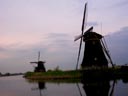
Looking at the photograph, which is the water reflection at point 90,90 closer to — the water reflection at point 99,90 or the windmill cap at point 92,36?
the water reflection at point 99,90

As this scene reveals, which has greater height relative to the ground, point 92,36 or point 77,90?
point 92,36

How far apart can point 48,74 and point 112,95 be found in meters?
34.4

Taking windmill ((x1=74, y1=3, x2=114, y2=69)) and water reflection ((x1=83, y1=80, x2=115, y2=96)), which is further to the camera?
windmill ((x1=74, y1=3, x2=114, y2=69))

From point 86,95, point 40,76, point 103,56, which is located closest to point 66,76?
point 103,56

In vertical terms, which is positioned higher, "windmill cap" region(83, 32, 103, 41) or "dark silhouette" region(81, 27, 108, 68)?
"windmill cap" region(83, 32, 103, 41)

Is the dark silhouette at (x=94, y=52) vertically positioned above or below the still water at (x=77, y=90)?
above

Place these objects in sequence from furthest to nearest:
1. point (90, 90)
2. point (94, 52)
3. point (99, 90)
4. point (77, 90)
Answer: point (94, 52)
point (77, 90)
point (90, 90)
point (99, 90)

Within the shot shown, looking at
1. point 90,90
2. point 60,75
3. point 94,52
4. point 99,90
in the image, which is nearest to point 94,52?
point 94,52

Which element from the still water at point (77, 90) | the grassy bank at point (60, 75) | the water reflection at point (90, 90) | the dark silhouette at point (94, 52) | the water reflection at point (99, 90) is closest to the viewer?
the water reflection at point (99, 90)

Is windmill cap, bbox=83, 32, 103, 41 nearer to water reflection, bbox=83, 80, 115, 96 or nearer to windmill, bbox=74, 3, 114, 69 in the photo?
windmill, bbox=74, 3, 114, 69

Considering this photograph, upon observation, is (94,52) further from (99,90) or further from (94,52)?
(99,90)

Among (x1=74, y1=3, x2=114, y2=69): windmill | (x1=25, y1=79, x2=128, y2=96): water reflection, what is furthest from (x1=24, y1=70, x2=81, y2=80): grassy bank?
(x1=25, y1=79, x2=128, y2=96): water reflection

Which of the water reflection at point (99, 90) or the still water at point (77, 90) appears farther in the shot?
the still water at point (77, 90)

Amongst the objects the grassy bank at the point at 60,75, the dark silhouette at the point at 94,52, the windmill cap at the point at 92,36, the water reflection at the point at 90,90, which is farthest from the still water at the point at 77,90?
Answer: the windmill cap at the point at 92,36
